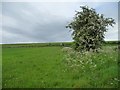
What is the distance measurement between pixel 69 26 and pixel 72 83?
30.1 m

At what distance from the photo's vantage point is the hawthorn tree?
41.4m

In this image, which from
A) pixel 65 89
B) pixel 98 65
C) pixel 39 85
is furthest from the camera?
pixel 98 65

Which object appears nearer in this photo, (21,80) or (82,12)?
(21,80)

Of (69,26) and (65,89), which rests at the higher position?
(69,26)

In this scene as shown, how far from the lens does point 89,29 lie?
41219 mm

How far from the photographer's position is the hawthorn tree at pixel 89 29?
1629 inches

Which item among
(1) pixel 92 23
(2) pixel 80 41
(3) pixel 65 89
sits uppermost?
(1) pixel 92 23

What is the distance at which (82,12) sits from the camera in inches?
1679

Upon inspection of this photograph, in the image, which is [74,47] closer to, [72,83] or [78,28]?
[78,28]

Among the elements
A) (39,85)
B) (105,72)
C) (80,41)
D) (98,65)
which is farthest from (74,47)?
(39,85)

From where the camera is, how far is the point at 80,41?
42.0 m

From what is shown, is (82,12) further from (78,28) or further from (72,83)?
(72,83)

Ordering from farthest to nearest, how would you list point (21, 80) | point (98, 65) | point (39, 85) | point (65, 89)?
point (98, 65) → point (21, 80) → point (39, 85) → point (65, 89)

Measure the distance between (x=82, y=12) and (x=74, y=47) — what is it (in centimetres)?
609
